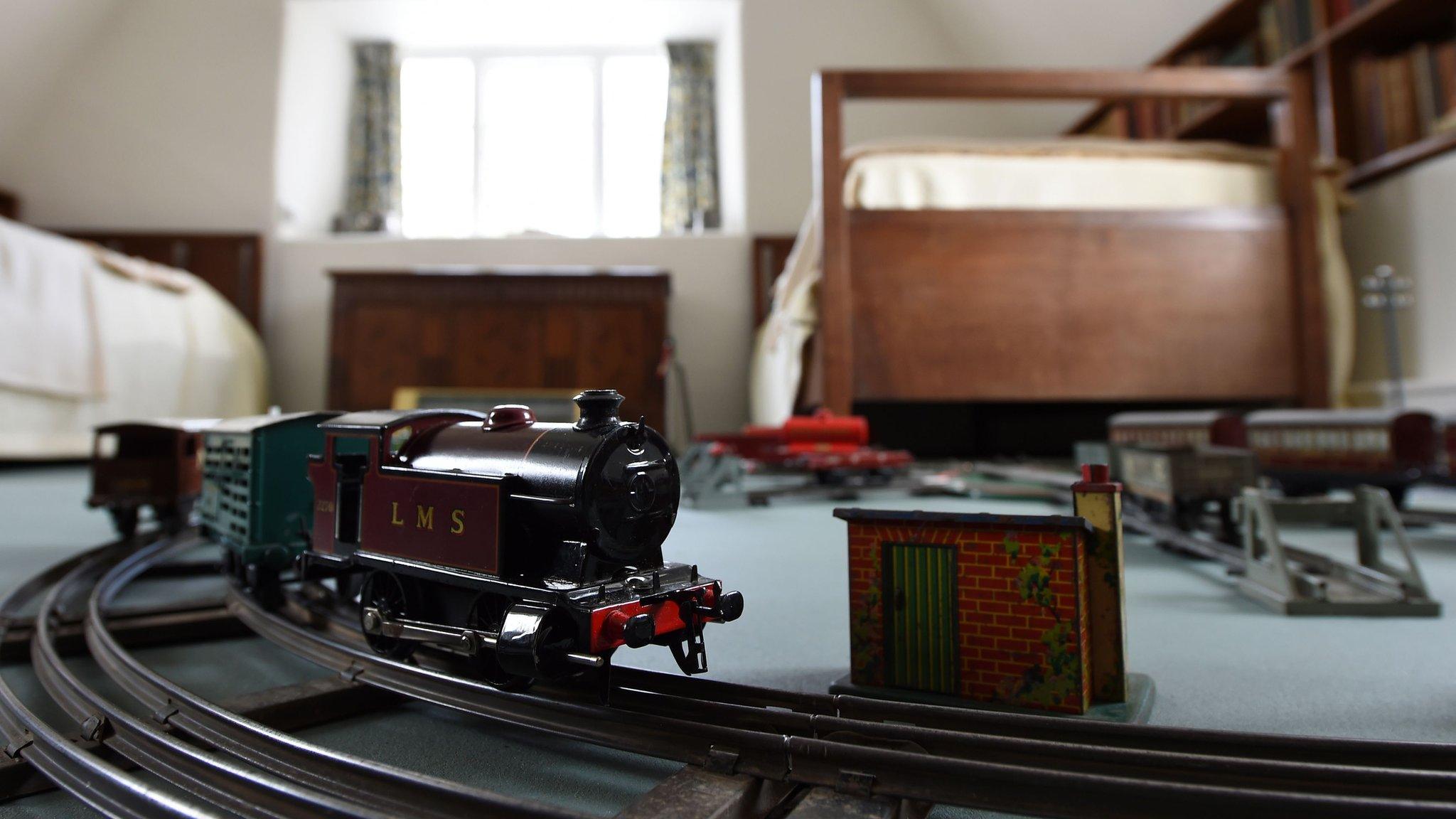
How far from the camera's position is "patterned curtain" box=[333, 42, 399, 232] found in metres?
9.52

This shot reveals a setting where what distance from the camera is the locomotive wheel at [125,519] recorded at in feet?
11.1

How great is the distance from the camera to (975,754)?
3.74 ft

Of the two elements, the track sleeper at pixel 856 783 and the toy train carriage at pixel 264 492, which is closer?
the track sleeper at pixel 856 783

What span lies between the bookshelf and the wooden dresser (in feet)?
17.1

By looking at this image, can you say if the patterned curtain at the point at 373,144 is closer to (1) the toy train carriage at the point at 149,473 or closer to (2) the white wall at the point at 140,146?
(2) the white wall at the point at 140,146

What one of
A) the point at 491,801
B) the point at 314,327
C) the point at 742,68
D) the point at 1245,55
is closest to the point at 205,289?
the point at 314,327

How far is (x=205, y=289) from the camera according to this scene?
7.77m

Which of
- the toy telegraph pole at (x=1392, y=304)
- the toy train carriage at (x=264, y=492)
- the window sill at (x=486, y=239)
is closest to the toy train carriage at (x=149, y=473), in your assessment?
the toy train carriage at (x=264, y=492)

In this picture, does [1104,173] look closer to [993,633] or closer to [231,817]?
[993,633]

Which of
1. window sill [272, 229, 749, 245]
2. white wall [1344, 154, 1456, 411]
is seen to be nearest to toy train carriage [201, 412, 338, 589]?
white wall [1344, 154, 1456, 411]

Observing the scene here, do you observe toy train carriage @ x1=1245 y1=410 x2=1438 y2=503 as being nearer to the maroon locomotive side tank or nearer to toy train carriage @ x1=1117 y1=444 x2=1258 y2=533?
toy train carriage @ x1=1117 y1=444 x2=1258 y2=533

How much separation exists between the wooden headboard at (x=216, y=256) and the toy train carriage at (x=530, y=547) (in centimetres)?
847

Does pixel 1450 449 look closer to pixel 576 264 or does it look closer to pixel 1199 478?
pixel 1199 478

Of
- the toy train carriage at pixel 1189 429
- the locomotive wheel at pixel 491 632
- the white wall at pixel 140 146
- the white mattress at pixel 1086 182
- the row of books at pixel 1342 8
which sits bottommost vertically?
the locomotive wheel at pixel 491 632
